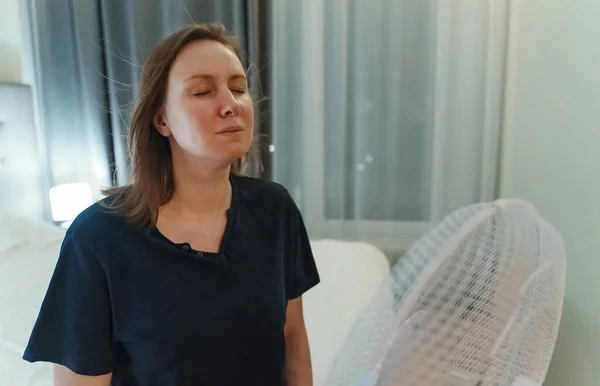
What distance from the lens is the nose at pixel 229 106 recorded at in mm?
699

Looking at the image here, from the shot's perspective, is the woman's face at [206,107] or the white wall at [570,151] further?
the white wall at [570,151]

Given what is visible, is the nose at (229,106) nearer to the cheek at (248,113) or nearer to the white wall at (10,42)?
the cheek at (248,113)

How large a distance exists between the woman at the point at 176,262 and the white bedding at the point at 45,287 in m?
0.41

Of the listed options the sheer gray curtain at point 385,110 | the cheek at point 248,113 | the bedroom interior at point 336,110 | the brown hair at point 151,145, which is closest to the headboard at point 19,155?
the bedroom interior at point 336,110

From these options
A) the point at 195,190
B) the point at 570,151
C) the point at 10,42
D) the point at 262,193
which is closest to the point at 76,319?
the point at 195,190

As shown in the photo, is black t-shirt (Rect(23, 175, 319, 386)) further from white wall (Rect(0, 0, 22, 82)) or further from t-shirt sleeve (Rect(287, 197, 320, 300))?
white wall (Rect(0, 0, 22, 82))

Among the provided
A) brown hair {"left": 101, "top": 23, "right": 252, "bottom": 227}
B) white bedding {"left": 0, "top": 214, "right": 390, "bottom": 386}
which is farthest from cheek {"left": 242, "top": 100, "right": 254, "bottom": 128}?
white bedding {"left": 0, "top": 214, "right": 390, "bottom": 386}

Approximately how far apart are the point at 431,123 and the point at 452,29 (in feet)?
1.13

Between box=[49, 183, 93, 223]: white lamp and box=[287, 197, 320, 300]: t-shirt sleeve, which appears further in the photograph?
box=[49, 183, 93, 223]: white lamp

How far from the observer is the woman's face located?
2.29 feet

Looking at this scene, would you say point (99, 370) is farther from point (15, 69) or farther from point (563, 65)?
point (15, 69)

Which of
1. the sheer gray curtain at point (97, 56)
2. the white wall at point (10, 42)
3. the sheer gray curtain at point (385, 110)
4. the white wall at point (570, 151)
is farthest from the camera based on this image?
the white wall at point (10, 42)

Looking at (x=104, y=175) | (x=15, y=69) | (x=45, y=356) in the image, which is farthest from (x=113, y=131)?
(x=45, y=356)

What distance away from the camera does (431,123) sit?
6.48ft
